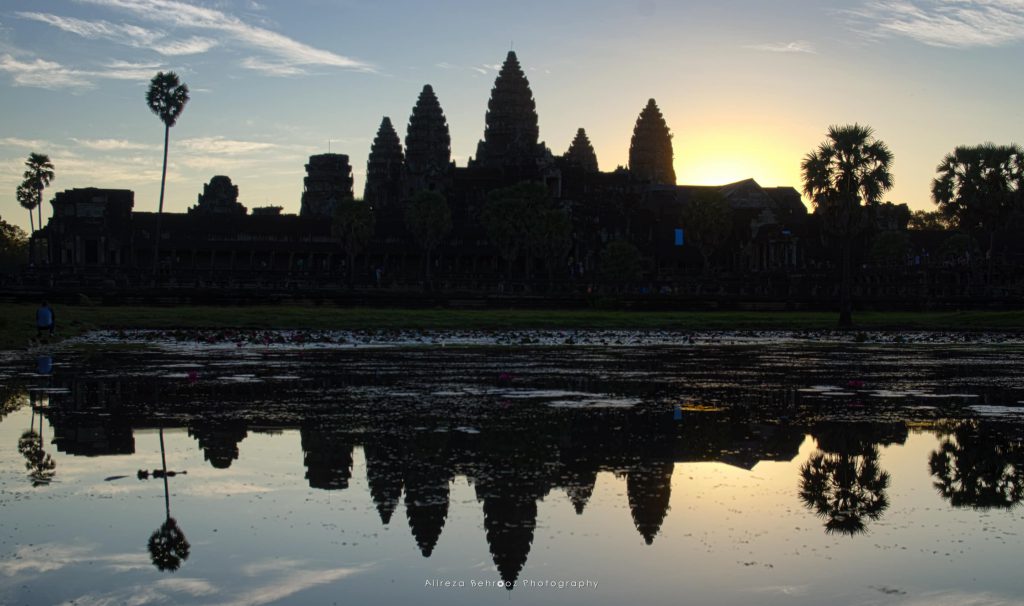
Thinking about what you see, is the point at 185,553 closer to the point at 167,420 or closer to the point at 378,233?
the point at 167,420

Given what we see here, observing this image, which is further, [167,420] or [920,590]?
[167,420]

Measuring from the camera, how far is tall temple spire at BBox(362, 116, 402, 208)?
447 ft

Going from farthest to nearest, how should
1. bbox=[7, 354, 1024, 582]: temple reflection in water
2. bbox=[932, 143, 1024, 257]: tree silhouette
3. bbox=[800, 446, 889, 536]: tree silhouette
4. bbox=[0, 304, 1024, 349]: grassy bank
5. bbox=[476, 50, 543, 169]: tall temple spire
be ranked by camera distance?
bbox=[476, 50, 543, 169]: tall temple spire → bbox=[932, 143, 1024, 257]: tree silhouette → bbox=[0, 304, 1024, 349]: grassy bank → bbox=[7, 354, 1024, 582]: temple reflection in water → bbox=[800, 446, 889, 536]: tree silhouette

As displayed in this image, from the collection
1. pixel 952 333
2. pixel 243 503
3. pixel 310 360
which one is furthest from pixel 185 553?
pixel 952 333

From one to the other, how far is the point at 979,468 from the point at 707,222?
80931mm

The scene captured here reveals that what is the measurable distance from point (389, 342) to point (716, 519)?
26965mm

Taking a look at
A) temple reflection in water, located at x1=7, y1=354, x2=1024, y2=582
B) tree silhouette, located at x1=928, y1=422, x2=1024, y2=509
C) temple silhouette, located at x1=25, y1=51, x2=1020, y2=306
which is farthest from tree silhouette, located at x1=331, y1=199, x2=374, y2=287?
tree silhouette, located at x1=928, y1=422, x2=1024, y2=509

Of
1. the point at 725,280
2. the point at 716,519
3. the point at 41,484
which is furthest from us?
the point at 725,280

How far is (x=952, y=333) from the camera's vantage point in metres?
45.5

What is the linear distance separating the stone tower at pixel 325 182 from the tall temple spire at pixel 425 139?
7688 millimetres

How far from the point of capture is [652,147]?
14812 centimetres

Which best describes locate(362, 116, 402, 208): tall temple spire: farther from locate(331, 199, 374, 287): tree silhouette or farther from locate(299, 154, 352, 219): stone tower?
locate(331, 199, 374, 287): tree silhouette

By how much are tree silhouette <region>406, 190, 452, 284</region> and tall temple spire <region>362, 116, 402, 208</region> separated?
1475 inches

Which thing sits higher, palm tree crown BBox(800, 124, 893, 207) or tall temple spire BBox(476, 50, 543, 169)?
tall temple spire BBox(476, 50, 543, 169)
